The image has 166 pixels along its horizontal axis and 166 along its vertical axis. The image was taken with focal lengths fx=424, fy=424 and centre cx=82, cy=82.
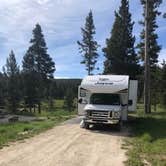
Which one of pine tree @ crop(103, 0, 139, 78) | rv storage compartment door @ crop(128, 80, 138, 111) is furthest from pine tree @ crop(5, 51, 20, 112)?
rv storage compartment door @ crop(128, 80, 138, 111)

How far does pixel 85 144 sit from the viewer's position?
16.8 metres

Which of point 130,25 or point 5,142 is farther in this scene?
point 130,25

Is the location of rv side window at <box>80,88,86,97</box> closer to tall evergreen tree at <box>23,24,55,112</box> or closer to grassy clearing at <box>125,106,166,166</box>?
grassy clearing at <box>125,106,166,166</box>

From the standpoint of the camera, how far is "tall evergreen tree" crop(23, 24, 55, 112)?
81438 mm

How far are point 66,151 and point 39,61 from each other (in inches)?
2654

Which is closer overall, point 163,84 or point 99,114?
point 99,114

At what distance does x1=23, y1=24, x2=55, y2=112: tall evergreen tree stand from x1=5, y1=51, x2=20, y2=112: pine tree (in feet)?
12.6

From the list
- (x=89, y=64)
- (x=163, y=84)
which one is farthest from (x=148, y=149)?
(x=89, y=64)

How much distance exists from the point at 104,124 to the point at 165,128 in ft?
11.1

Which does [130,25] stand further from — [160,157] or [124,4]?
[160,157]

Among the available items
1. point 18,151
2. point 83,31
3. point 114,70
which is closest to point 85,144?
point 18,151

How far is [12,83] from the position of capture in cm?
8388

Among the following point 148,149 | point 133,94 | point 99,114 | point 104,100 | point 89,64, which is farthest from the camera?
point 89,64

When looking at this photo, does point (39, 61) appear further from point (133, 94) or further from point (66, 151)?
point (66, 151)
